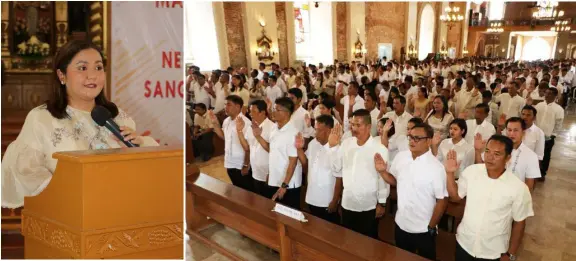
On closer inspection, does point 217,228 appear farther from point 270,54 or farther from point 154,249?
point 270,54

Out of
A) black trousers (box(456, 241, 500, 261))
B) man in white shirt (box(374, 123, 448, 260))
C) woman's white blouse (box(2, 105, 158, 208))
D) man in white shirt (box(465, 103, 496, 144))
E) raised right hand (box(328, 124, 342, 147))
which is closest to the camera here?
woman's white blouse (box(2, 105, 158, 208))

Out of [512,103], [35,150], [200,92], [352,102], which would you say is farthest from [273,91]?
[35,150]

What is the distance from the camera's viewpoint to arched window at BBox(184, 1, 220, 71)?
13.7m

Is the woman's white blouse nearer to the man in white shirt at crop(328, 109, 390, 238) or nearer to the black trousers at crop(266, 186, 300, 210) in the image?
the man in white shirt at crop(328, 109, 390, 238)

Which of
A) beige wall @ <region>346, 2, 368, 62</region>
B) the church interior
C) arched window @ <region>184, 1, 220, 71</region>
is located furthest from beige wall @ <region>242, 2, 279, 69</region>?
beige wall @ <region>346, 2, 368, 62</region>

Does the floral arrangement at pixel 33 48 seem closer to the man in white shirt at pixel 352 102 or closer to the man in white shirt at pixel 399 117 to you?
the man in white shirt at pixel 352 102

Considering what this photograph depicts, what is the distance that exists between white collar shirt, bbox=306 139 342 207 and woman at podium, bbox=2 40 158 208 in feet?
6.35

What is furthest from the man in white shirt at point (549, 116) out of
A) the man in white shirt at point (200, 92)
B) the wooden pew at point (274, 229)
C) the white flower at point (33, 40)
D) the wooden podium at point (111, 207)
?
the white flower at point (33, 40)

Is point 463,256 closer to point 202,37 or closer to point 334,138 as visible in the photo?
point 334,138

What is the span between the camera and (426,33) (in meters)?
29.9

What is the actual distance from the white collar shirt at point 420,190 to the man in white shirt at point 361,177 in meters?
0.35

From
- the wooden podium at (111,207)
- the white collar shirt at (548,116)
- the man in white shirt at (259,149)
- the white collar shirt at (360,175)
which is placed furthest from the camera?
the white collar shirt at (548,116)

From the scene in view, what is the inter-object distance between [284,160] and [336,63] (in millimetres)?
14915

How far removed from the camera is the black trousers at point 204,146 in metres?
7.46
